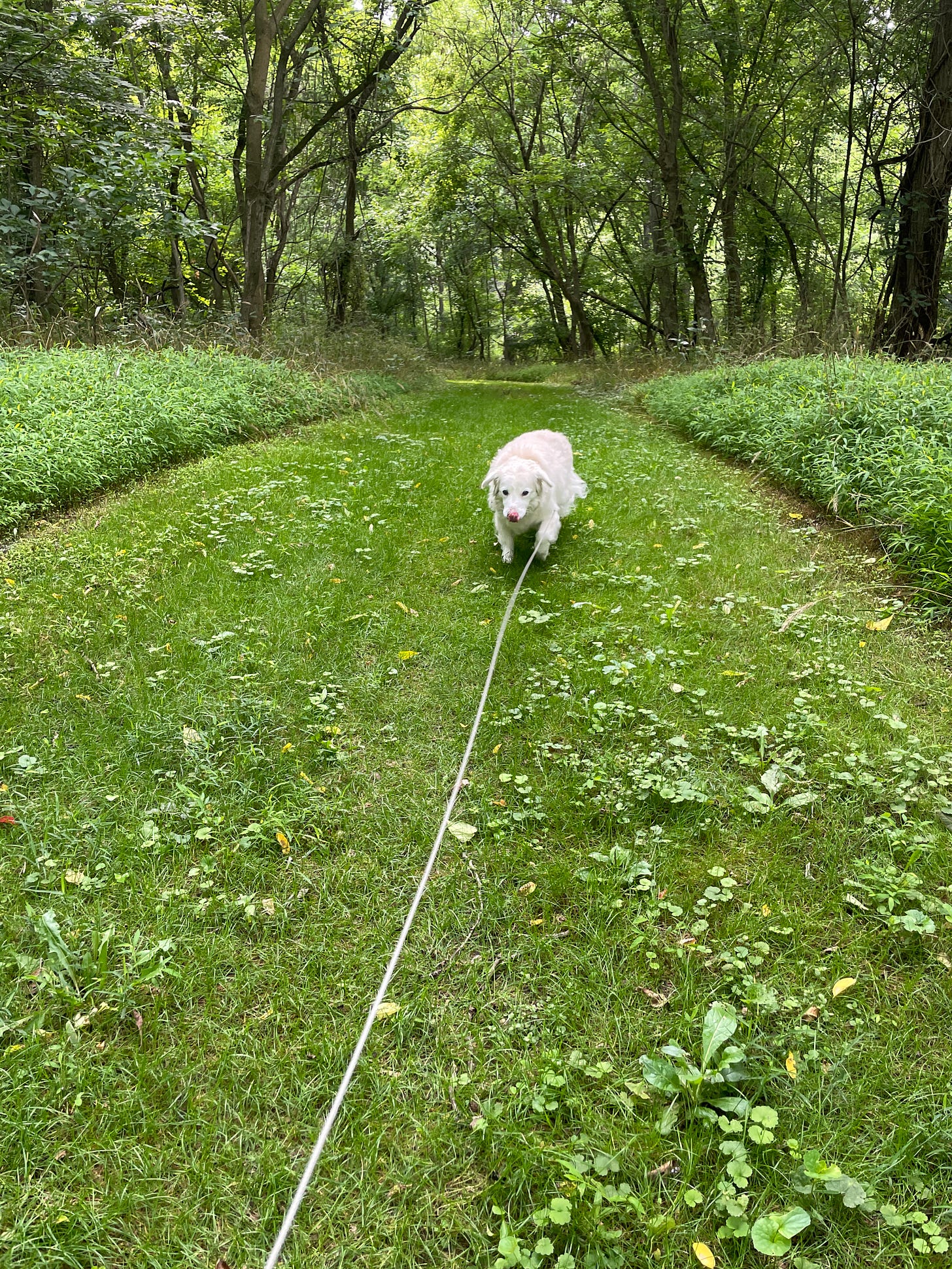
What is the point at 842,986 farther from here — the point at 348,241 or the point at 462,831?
the point at 348,241

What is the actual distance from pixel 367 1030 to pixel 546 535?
11.8 ft

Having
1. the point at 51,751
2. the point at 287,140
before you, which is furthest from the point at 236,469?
the point at 287,140

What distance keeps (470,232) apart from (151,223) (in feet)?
47.2

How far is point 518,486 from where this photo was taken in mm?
4445

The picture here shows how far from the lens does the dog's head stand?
438 cm

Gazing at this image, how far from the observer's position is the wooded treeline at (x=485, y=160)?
8.37 meters

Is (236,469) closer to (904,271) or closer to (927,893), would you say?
(927,893)

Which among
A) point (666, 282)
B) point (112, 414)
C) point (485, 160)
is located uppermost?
point (485, 160)

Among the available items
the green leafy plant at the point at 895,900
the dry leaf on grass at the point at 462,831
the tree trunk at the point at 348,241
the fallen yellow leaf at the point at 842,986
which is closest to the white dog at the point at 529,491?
the dry leaf on grass at the point at 462,831

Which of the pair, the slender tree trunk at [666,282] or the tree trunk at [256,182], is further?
the slender tree trunk at [666,282]

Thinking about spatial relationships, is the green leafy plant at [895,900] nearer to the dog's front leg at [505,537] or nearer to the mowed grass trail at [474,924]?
the mowed grass trail at [474,924]

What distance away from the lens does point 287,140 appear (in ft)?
48.2

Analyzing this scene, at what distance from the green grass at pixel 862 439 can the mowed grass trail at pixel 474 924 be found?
0.52 meters

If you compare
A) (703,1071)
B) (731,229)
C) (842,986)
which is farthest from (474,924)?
(731,229)
